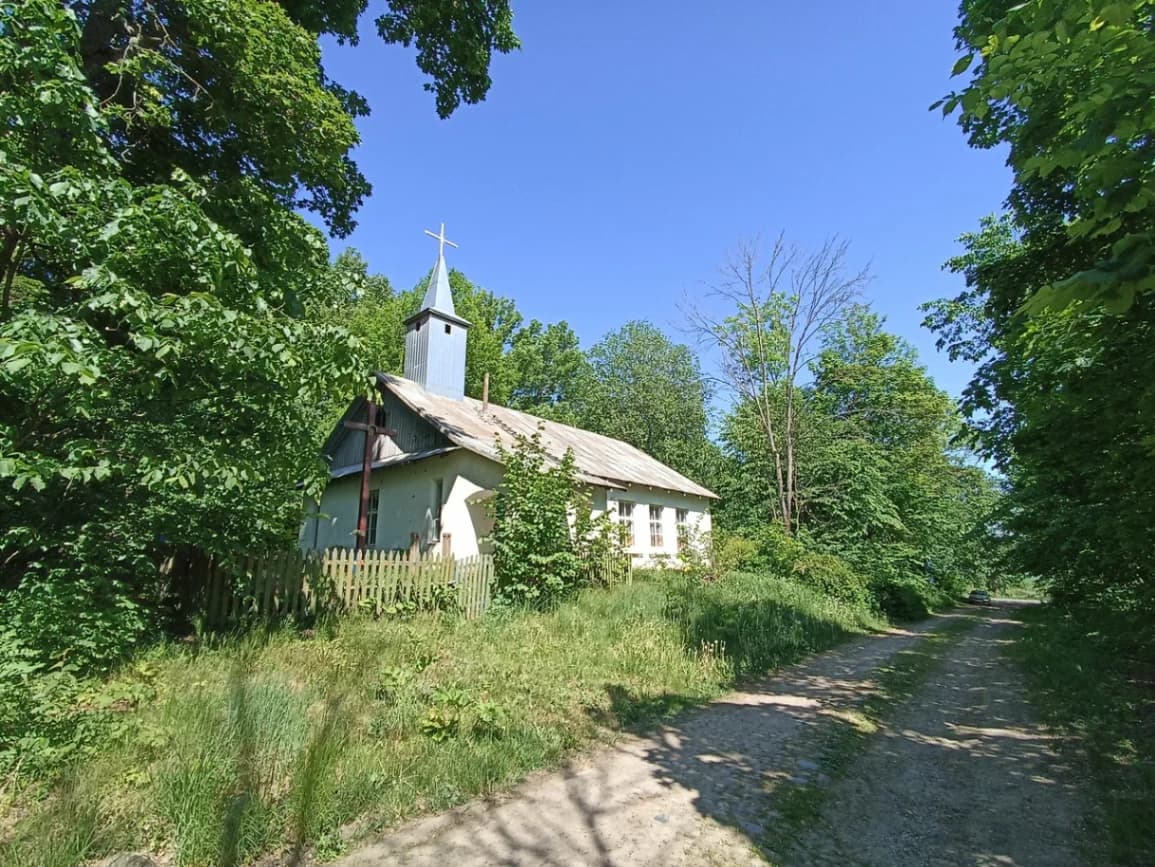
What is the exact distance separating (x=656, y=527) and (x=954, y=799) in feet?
50.3

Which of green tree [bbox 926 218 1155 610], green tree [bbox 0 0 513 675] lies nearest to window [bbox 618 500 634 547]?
green tree [bbox 926 218 1155 610]

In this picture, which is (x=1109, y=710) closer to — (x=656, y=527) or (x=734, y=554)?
(x=734, y=554)

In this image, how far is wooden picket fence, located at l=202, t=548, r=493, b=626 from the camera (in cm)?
794

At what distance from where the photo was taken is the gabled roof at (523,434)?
14516 millimetres

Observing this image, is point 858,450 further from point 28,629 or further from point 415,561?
point 28,629

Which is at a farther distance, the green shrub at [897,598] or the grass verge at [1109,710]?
the green shrub at [897,598]

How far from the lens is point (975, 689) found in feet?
25.7

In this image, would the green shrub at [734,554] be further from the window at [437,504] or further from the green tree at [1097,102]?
the green tree at [1097,102]

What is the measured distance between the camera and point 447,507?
13.9 meters

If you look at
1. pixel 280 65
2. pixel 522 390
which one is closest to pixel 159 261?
pixel 280 65

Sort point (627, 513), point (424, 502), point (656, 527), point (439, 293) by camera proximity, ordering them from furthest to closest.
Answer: point (656, 527) < point (627, 513) < point (439, 293) < point (424, 502)

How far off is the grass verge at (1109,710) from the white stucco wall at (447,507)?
8.79 meters

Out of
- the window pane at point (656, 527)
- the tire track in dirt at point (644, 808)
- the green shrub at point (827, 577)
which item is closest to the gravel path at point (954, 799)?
the tire track in dirt at point (644, 808)

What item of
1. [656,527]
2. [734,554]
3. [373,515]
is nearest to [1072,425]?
[734,554]
